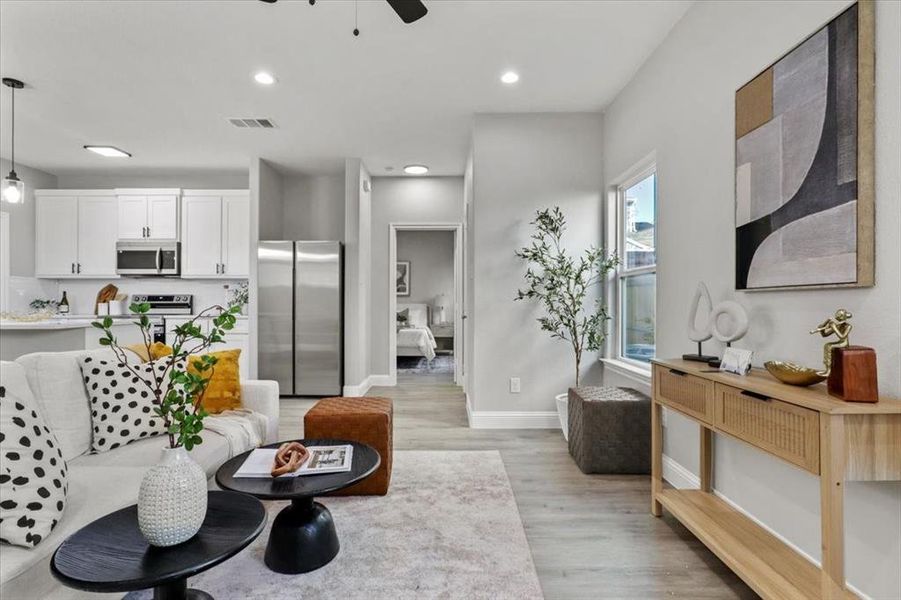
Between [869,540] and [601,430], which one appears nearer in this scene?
[869,540]

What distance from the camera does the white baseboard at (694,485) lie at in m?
1.76

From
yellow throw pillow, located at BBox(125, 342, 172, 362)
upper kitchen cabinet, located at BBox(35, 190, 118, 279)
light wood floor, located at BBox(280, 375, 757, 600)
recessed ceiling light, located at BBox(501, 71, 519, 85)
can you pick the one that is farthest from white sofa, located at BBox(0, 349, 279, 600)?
upper kitchen cabinet, located at BBox(35, 190, 118, 279)

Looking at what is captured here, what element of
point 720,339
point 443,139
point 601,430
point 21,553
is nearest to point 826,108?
point 720,339

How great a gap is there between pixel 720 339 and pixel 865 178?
83cm

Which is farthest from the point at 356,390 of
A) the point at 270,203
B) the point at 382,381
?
the point at 270,203

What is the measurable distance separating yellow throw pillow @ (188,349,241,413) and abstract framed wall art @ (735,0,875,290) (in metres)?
2.85

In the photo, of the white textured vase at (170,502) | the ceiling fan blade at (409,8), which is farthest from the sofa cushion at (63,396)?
the ceiling fan blade at (409,8)

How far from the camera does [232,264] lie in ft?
19.3

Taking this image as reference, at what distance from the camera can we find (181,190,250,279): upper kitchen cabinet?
5855 mm

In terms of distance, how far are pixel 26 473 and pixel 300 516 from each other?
0.94 metres

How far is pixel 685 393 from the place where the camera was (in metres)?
2.13

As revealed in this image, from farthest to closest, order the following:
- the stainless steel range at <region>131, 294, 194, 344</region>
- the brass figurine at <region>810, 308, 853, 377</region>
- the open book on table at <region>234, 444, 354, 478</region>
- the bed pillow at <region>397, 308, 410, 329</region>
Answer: the bed pillow at <region>397, 308, 410, 329</region> < the stainless steel range at <region>131, 294, 194, 344</region> < the open book on table at <region>234, 444, 354, 478</region> < the brass figurine at <region>810, 308, 853, 377</region>

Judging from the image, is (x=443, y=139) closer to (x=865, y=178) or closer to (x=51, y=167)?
(x=865, y=178)

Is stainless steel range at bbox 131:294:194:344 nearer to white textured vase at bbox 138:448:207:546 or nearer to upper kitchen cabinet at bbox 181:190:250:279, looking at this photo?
upper kitchen cabinet at bbox 181:190:250:279
